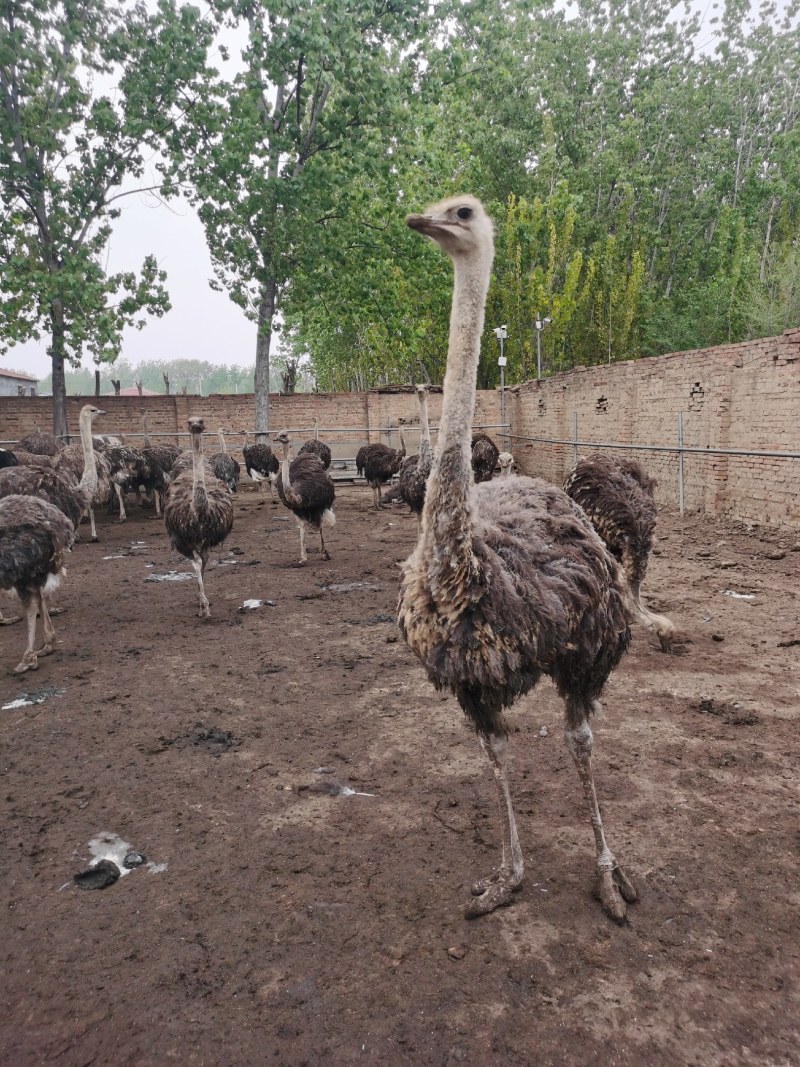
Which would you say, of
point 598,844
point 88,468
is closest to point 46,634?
point 88,468

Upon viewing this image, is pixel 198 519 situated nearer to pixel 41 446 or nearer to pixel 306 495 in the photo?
pixel 306 495

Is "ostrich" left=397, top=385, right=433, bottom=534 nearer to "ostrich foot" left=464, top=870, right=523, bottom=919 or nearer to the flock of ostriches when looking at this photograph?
the flock of ostriches

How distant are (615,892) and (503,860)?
1.52ft

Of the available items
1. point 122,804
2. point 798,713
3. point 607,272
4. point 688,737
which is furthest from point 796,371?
point 607,272

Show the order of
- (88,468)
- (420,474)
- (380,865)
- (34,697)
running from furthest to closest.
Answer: (88,468)
(420,474)
(34,697)
(380,865)

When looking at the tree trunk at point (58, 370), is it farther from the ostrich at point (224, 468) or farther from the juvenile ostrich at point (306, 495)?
the juvenile ostrich at point (306, 495)

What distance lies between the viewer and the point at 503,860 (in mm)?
3027

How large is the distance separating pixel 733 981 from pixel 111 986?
225 centimetres

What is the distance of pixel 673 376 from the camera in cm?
1212

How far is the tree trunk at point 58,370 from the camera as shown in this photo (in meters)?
17.0

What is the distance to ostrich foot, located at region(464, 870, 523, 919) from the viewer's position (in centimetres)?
287

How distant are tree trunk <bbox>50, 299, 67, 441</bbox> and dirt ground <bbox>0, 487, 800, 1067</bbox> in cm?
1330

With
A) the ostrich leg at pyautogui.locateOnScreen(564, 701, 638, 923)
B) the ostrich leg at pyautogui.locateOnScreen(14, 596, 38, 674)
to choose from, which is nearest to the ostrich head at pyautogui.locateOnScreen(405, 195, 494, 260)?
the ostrich leg at pyautogui.locateOnScreen(564, 701, 638, 923)

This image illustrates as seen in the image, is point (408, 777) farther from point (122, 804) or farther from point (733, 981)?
point (733, 981)
